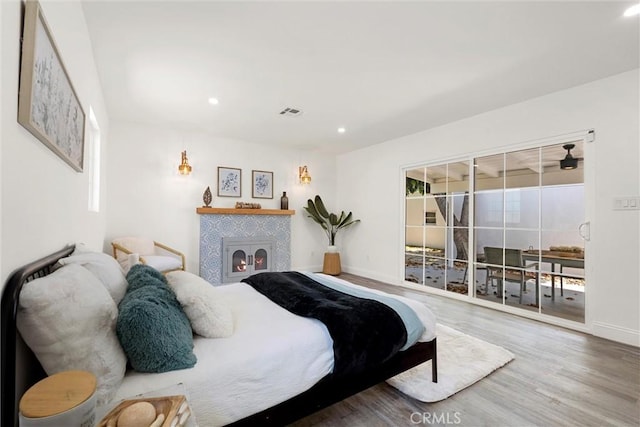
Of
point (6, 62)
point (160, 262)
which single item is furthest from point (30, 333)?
point (160, 262)

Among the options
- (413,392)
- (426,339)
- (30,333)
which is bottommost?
(413,392)

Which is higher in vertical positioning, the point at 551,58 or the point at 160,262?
the point at 551,58

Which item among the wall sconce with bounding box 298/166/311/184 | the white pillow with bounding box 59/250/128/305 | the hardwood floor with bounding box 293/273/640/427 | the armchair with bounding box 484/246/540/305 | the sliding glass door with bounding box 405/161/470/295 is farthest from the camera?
the wall sconce with bounding box 298/166/311/184

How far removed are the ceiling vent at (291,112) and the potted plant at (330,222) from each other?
7.23 feet

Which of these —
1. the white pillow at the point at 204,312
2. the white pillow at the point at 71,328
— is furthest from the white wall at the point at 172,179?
the white pillow at the point at 71,328

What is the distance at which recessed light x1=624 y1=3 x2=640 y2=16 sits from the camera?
6.36 feet

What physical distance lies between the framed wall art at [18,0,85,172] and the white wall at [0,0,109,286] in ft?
0.09

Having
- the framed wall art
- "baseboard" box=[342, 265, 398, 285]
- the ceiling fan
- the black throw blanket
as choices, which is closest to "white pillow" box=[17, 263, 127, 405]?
the framed wall art

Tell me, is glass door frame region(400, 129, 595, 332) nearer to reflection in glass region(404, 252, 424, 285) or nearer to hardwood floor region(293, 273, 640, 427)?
reflection in glass region(404, 252, 424, 285)

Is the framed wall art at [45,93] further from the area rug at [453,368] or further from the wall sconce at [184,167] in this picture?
the wall sconce at [184,167]

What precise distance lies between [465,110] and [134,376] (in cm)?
417

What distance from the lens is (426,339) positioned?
194 centimetres

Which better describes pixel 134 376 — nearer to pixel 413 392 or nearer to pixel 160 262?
pixel 413 392

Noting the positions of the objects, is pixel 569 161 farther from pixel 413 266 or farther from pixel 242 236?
pixel 242 236
